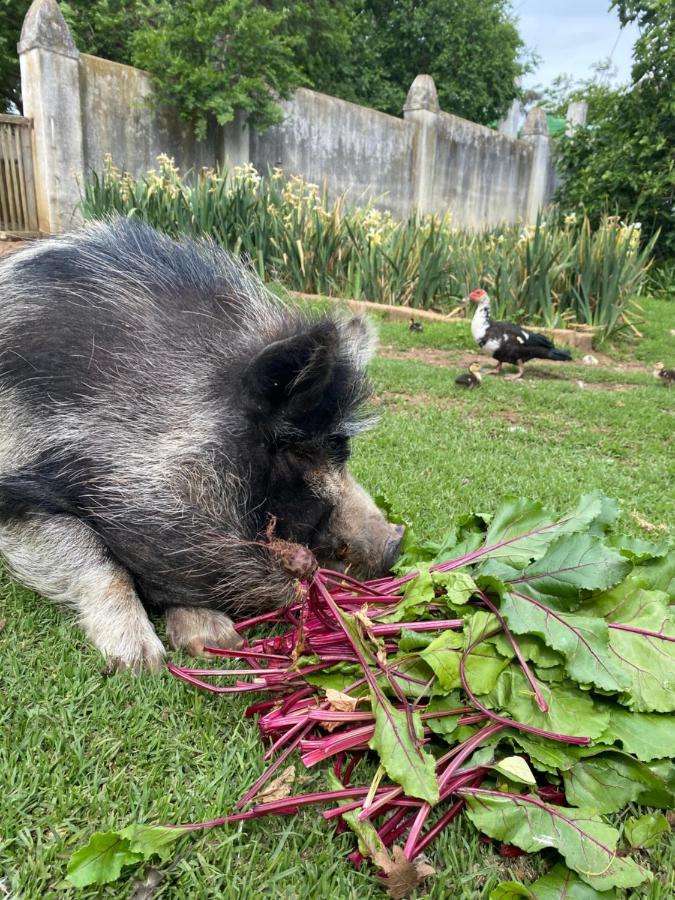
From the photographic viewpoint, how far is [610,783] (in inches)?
55.9

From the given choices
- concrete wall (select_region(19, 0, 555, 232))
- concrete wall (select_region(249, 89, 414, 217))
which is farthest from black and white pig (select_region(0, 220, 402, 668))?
concrete wall (select_region(249, 89, 414, 217))

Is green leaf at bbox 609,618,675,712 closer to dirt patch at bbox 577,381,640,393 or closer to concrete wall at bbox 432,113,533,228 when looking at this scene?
dirt patch at bbox 577,381,640,393

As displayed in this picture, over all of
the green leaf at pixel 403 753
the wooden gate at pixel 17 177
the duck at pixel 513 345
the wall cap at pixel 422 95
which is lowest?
the duck at pixel 513 345

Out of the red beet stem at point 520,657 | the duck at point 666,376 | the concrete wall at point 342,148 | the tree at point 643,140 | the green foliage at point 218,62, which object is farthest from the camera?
the tree at point 643,140

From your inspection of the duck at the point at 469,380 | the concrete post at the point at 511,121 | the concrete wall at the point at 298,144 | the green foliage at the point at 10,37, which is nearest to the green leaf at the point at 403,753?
the duck at the point at 469,380

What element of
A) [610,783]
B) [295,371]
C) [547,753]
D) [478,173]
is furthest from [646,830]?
[478,173]

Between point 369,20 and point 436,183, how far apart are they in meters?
11.2

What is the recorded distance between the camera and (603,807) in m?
1.39

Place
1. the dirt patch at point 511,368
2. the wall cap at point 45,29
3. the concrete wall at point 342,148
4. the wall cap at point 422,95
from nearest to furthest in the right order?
1. the dirt patch at point 511,368
2. the wall cap at point 45,29
3. the concrete wall at point 342,148
4. the wall cap at point 422,95

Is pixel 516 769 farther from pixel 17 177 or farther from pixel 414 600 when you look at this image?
pixel 17 177

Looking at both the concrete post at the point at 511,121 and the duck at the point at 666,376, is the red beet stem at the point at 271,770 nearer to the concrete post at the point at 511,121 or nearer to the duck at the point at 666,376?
the duck at the point at 666,376

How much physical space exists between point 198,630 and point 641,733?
3.70ft

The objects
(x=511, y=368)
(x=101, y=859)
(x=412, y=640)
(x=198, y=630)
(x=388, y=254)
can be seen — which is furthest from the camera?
(x=388, y=254)

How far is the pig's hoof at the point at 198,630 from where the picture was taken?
6.27 feet
